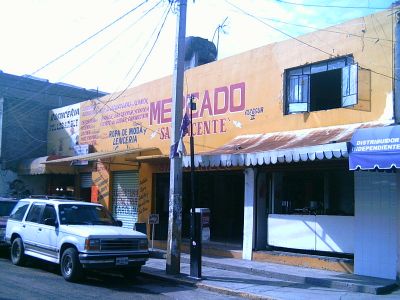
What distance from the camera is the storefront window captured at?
1283cm

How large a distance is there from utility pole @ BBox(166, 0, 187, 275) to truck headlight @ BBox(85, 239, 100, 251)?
6.74 ft

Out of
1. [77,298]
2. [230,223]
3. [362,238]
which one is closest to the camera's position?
[77,298]

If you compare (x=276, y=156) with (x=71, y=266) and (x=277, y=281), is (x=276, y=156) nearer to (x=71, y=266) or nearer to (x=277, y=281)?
(x=277, y=281)

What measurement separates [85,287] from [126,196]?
962cm

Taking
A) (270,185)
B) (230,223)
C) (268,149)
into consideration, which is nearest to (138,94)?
(230,223)

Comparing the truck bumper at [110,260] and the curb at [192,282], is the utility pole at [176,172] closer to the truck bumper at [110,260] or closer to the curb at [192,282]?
the curb at [192,282]

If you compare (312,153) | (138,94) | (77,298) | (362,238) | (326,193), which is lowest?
(77,298)

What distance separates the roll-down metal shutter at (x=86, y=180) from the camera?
22.3m

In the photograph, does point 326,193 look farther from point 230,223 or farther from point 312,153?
point 230,223

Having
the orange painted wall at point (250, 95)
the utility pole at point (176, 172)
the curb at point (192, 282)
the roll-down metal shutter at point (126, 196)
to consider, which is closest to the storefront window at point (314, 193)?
the orange painted wall at point (250, 95)

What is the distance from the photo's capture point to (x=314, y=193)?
1352 centimetres

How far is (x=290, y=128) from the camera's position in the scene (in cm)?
1335

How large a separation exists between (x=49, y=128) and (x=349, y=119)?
1792 centimetres

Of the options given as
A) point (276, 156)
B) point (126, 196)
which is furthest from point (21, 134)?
point (276, 156)
